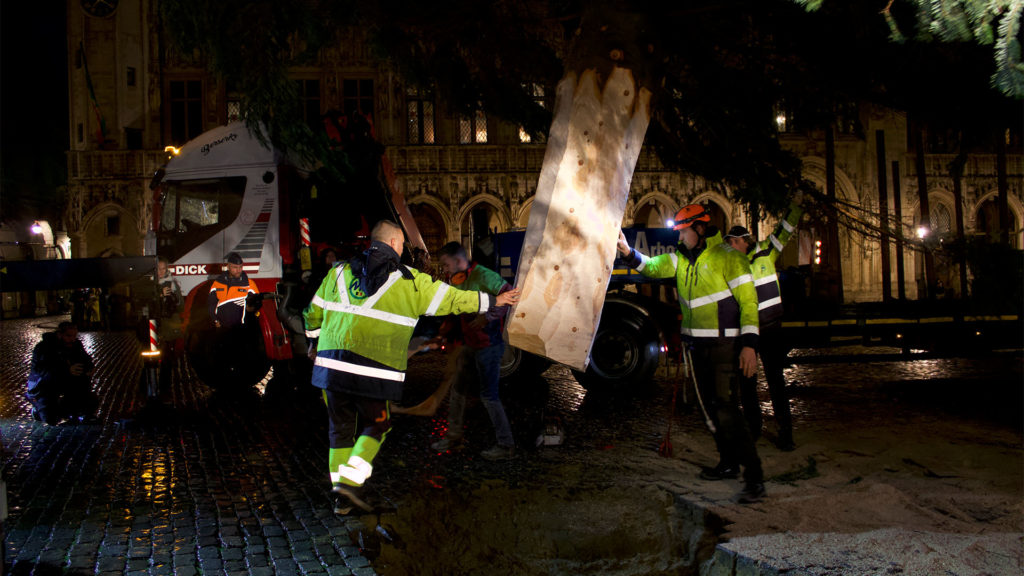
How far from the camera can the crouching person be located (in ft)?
24.6

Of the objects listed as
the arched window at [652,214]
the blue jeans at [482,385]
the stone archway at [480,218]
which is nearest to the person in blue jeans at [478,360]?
the blue jeans at [482,385]

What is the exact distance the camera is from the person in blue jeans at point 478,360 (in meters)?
5.96

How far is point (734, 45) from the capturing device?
251 inches

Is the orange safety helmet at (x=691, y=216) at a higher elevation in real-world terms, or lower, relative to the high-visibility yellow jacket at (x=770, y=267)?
higher

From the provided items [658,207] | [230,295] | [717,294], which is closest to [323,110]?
[658,207]

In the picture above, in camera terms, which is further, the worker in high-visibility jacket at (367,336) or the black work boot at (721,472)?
the black work boot at (721,472)

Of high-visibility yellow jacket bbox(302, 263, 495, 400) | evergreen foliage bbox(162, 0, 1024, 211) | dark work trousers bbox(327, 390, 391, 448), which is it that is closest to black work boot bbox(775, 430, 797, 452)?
evergreen foliage bbox(162, 0, 1024, 211)

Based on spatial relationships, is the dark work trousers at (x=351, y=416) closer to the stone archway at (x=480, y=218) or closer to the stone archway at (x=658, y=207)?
the stone archway at (x=480, y=218)

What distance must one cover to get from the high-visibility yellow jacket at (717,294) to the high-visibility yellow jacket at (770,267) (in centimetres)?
111

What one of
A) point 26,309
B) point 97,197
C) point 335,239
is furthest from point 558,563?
point 26,309

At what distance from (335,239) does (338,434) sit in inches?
251

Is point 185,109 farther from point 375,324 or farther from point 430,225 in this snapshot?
point 375,324

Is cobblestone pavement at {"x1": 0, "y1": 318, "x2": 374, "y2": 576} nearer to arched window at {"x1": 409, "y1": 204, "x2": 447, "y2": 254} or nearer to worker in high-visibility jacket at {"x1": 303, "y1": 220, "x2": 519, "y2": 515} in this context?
worker in high-visibility jacket at {"x1": 303, "y1": 220, "x2": 519, "y2": 515}

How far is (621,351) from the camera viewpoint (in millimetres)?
9047
